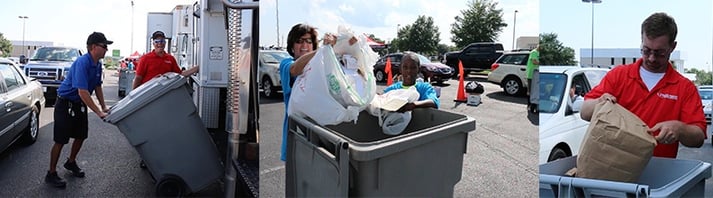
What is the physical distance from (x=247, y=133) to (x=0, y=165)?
3.54 meters

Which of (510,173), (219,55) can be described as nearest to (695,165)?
(510,173)

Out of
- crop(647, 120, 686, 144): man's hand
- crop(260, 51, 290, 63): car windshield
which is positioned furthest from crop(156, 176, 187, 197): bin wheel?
crop(647, 120, 686, 144): man's hand

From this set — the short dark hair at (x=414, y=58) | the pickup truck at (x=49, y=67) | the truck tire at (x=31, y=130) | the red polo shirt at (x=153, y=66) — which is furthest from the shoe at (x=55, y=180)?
the short dark hair at (x=414, y=58)

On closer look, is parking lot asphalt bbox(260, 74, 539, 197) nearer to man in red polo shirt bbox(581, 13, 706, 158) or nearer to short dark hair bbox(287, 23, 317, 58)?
man in red polo shirt bbox(581, 13, 706, 158)

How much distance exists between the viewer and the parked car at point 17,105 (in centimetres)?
464

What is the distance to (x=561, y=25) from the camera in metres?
1.60

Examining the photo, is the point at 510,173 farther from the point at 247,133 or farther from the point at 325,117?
the point at 247,133

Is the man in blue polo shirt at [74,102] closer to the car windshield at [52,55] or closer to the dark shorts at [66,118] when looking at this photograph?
the dark shorts at [66,118]

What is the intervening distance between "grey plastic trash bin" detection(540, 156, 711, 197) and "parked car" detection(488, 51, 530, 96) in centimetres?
31

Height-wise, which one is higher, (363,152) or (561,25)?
(561,25)

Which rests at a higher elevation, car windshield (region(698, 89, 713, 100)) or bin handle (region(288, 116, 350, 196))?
car windshield (region(698, 89, 713, 100))

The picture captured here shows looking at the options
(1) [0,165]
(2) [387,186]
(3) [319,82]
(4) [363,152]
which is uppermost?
(3) [319,82]

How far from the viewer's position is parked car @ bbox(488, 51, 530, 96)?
150 centimetres

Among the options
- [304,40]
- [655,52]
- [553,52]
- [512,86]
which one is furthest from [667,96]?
[304,40]
